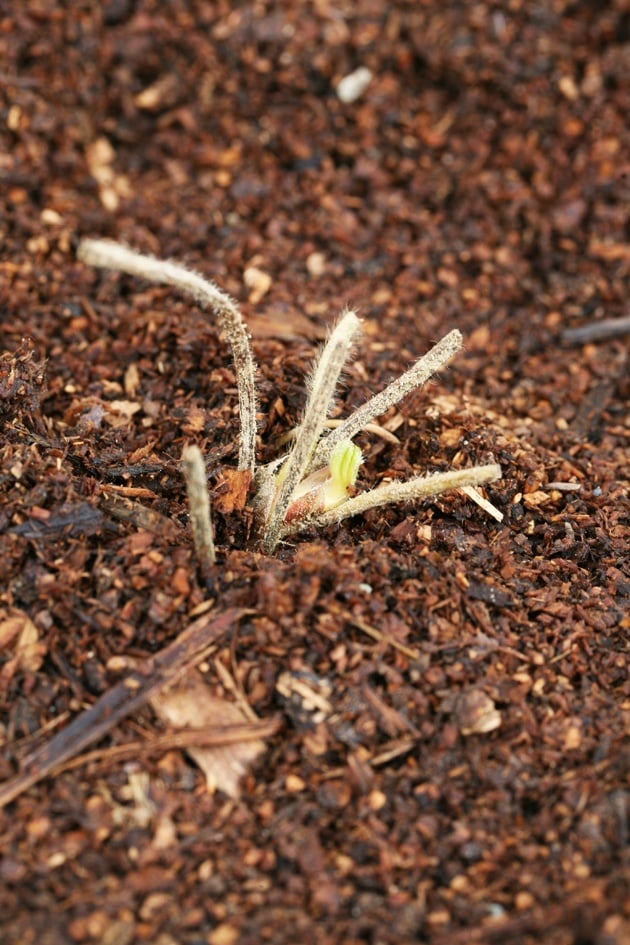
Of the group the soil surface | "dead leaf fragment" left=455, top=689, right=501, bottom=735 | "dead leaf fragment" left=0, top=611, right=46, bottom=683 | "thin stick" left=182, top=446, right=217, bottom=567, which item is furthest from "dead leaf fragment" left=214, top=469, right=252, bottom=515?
"dead leaf fragment" left=455, top=689, right=501, bottom=735

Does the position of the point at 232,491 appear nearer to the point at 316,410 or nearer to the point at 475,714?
the point at 316,410

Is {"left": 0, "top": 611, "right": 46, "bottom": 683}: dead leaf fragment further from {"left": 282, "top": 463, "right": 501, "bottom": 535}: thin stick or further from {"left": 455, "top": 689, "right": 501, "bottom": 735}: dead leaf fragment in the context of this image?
{"left": 455, "top": 689, "right": 501, "bottom": 735}: dead leaf fragment

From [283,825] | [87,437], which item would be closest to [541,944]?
[283,825]

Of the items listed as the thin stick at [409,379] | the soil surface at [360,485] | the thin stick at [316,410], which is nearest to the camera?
the soil surface at [360,485]

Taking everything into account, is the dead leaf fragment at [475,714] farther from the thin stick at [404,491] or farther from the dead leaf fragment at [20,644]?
the dead leaf fragment at [20,644]

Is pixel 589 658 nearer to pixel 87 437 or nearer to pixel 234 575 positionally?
pixel 234 575

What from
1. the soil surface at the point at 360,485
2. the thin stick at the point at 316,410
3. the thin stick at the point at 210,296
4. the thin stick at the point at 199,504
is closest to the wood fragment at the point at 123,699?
the soil surface at the point at 360,485
